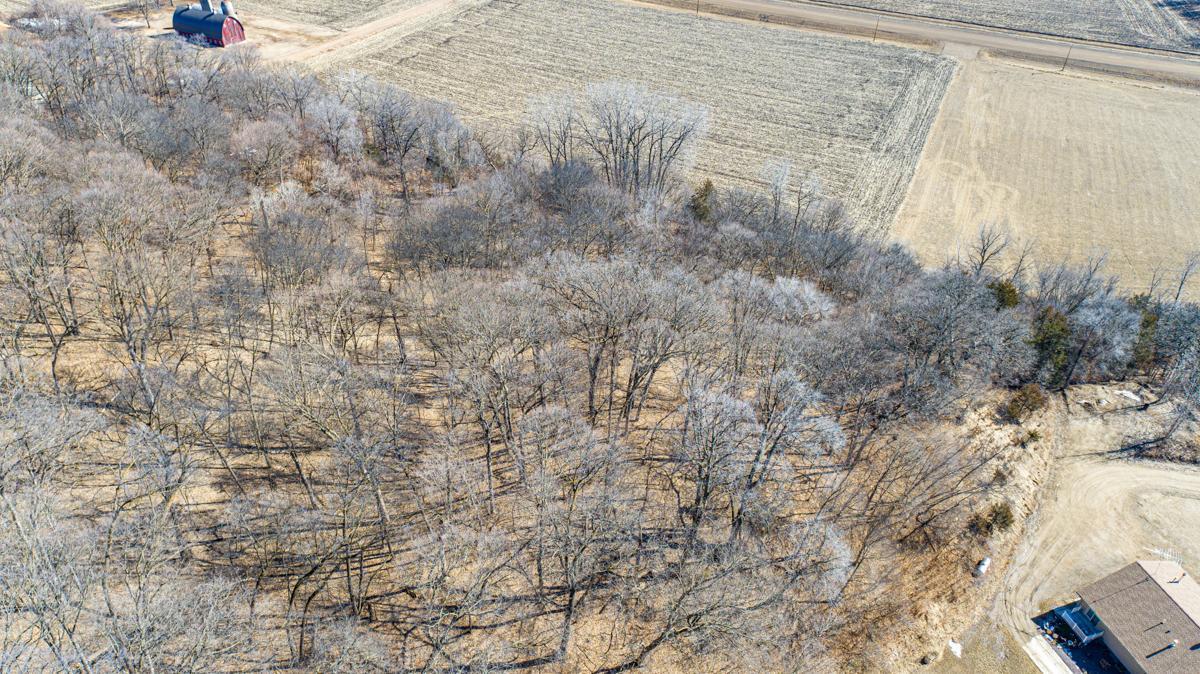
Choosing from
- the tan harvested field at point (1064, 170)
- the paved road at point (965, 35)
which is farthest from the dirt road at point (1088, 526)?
the paved road at point (965, 35)

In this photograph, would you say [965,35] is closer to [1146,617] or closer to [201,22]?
[1146,617]

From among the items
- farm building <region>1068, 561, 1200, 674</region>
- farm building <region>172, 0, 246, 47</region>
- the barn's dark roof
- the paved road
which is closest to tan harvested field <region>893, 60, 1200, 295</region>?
the paved road

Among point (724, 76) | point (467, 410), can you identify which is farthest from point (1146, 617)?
point (724, 76)

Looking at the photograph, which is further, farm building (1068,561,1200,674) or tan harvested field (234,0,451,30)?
tan harvested field (234,0,451,30)

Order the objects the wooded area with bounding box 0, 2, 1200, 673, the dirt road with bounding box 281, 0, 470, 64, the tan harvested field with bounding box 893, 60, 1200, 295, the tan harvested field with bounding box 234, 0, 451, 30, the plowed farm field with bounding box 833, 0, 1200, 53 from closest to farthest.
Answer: the wooded area with bounding box 0, 2, 1200, 673, the tan harvested field with bounding box 893, 60, 1200, 295, the dirt road with bounding box 281, 0, 470, 64, the tan harvested field with bounding box 234, 0, 451, 30, the plowed farm field with bounding box 833, 0, 1200, 53

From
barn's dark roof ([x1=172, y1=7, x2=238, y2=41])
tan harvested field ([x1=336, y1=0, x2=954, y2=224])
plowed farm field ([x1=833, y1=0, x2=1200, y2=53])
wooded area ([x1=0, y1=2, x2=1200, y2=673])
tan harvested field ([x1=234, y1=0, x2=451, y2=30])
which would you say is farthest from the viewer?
plowed farm field ([x1=833, y1=0, x2=1200, y2=53])

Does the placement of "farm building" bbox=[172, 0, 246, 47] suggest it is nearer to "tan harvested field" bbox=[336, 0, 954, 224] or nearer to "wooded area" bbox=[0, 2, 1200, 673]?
"tan harvested field" bbox=[336, 0, 954, 224]
